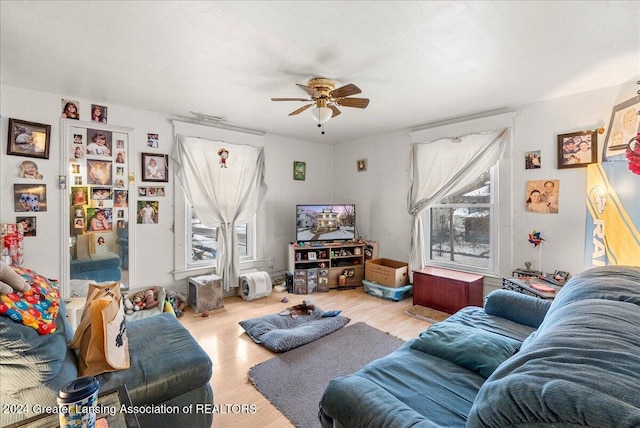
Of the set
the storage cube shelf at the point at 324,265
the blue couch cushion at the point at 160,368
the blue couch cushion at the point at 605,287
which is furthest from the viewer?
the storage cube shelf at the point at 324,265

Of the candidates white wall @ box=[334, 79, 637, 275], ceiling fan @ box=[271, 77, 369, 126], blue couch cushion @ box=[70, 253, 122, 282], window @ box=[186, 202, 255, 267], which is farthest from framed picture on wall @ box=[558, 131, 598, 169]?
blue couch cushion @ box=[70, 253, 122, 282]

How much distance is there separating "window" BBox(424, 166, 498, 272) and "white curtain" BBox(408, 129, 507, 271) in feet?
0.46

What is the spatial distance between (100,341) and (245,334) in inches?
65.0

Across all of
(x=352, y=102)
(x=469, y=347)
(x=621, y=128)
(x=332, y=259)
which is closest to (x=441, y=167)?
(x=621, y=128)

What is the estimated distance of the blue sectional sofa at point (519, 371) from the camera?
64 centimetres

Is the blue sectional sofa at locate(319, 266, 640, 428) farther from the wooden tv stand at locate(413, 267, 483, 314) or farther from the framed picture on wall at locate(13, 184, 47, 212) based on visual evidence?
the framed picture on wall at locate(13, 184, 47, 212)

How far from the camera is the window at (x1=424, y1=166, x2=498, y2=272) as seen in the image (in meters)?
3.54

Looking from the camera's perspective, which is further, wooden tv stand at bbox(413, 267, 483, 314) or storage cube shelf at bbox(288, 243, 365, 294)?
storage cube shelf at bbox(288, 243, 365, 294)

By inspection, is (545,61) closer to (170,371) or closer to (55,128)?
(170,371)

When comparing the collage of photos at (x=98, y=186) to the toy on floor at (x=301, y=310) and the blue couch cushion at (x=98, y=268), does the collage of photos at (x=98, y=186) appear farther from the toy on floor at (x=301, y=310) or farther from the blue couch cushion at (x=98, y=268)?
the toy on floor at (x=301, y=310)

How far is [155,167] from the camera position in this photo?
3.47 m

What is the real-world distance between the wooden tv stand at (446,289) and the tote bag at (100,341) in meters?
3.17

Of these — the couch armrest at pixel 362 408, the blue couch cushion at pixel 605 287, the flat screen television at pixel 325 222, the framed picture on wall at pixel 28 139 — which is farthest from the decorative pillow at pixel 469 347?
the framed picture on wall at pixel 28 139

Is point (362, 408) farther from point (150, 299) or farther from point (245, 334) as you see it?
Result: point (150, 299)
